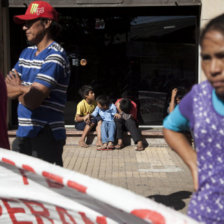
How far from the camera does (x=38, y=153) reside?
159 inches

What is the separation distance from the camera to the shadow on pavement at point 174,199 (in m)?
6.45

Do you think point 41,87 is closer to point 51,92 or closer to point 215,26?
point 51,92

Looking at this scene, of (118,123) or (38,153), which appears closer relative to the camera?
(38,153)

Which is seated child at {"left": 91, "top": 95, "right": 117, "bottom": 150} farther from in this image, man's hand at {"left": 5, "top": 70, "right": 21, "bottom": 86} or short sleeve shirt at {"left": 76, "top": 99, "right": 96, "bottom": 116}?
man's hand at {"left": 5, "top": 70, "right": 21, "bottom": 86}

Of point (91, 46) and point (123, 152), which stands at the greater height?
point (91, 46)

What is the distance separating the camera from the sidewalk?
7.14m

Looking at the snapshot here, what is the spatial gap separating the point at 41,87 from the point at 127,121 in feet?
23.8

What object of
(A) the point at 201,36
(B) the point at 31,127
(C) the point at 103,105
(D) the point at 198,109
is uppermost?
(A) the point at 201,36

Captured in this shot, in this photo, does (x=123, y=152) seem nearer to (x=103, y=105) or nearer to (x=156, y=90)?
(x=103, y=105)

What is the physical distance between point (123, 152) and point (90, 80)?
7.88ft

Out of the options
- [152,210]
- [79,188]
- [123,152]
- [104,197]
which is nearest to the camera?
[152,210]

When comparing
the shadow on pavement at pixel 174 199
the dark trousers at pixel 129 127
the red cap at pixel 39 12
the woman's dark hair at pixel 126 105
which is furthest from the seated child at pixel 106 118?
the red cap at pixel 39 12

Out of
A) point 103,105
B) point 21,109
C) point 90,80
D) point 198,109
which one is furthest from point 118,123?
point 198,109

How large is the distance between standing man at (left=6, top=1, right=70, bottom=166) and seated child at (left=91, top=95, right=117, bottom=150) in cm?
670
